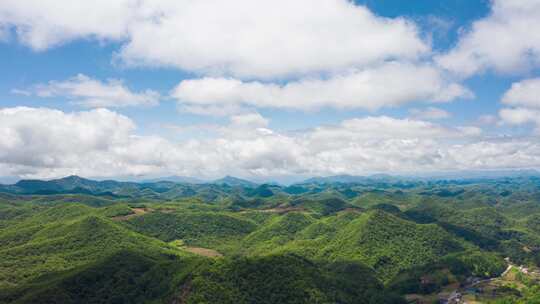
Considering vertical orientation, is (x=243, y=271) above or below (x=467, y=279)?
above

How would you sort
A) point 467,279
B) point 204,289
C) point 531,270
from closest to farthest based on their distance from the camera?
point 204,289 → point 467,279 → point 531,270

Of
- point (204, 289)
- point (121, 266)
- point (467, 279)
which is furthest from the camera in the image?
point (467, 279)

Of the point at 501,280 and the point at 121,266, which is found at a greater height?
the point at 121,266

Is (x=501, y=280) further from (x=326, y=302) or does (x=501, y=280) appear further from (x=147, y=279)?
(x=147, y=279)

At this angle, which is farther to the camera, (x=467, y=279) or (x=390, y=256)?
(x=390, y=256)

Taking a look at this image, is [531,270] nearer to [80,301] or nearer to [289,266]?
[289,266]

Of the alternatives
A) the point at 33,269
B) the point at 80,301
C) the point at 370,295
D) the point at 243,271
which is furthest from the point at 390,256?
the point at 33,269

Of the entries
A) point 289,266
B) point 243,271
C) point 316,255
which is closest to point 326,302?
point 289,266

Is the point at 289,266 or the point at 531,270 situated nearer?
the point at 289,266

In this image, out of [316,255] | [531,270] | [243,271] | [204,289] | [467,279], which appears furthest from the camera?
[316,255]
